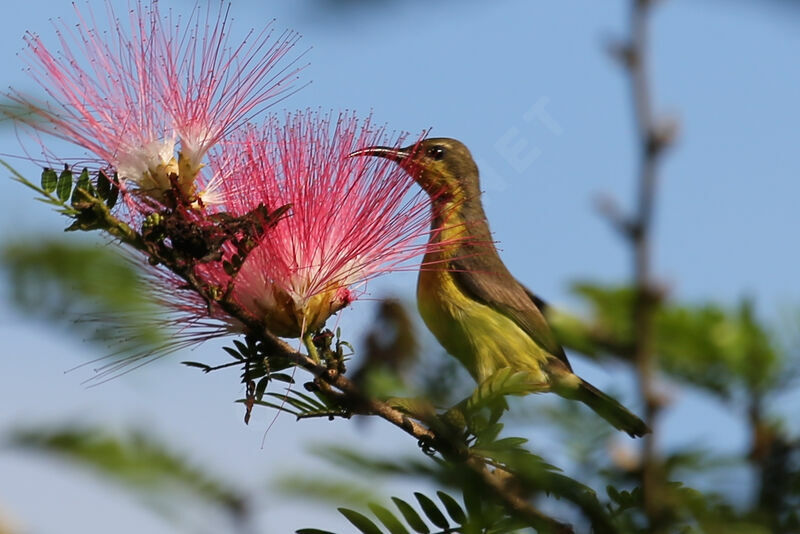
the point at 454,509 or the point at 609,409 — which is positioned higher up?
the point at 609,409

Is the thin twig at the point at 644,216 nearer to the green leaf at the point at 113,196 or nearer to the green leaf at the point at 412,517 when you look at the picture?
the green leaf at the point at 412,517

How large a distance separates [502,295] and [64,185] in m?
3.03

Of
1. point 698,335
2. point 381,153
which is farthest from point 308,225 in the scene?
point 698,335

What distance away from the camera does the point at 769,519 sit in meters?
1.04

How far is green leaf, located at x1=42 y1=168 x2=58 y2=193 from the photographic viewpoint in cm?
253

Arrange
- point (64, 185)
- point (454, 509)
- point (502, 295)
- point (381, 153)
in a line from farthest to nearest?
point (502, 295) → point (381, 153) → point (64, 185) → point (454, 509)

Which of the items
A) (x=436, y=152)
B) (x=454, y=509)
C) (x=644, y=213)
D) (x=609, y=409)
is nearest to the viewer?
(x=644, y=213)

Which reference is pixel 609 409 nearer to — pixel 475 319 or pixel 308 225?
pixel 308 225

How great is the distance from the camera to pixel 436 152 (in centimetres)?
538

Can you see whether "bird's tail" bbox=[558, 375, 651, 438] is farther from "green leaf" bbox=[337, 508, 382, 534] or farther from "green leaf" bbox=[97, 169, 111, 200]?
"green leaf" bbox=[97, 169, 111, 200]

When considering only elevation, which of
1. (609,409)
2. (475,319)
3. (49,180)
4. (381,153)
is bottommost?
(475,319)

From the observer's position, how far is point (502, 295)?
520 centimetres

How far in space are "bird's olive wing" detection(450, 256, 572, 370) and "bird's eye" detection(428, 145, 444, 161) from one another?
57cm

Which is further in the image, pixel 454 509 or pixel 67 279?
pixel 454 509
